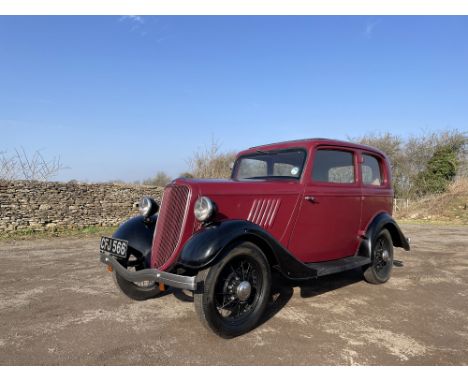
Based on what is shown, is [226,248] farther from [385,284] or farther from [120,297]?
[385,284]

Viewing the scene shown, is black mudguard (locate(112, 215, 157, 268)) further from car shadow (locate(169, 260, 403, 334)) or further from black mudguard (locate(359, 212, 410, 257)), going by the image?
black mudguard (locate(359, 212, 410, 257))

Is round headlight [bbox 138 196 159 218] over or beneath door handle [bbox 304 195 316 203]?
beneath

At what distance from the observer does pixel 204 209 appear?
3.09 m

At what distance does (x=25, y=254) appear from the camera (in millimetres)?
6953

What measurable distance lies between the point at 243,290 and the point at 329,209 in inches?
67.5

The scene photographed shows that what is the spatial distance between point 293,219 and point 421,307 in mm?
1794

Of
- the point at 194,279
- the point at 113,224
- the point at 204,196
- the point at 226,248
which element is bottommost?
the point at 113,224

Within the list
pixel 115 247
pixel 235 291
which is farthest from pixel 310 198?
pixel 115 247

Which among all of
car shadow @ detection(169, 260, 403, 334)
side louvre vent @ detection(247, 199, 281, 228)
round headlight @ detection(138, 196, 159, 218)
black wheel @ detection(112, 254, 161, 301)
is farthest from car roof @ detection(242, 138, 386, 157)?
black wheel @ detection(112, 254, 161, 301)

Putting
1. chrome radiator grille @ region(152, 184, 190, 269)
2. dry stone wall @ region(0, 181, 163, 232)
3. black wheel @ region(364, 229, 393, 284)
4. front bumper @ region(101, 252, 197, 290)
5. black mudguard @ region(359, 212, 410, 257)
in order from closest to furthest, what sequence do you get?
front bumper @ region(101, 252, 197, 290) < chrome radiator grille @ region(152, 184, 190, 269) < black mudguard @ region(359, 212, 410, 257) < black wheel @ region(364, 229, 393, 284) < dry stone wall @ region(0, 181, 163, 232)

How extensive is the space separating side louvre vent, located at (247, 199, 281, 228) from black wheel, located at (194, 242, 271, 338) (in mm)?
444

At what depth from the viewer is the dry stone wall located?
980 centimetres

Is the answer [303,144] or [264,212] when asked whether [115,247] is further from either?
[303,144]

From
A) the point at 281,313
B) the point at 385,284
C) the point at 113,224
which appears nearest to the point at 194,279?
the point at 281,313
